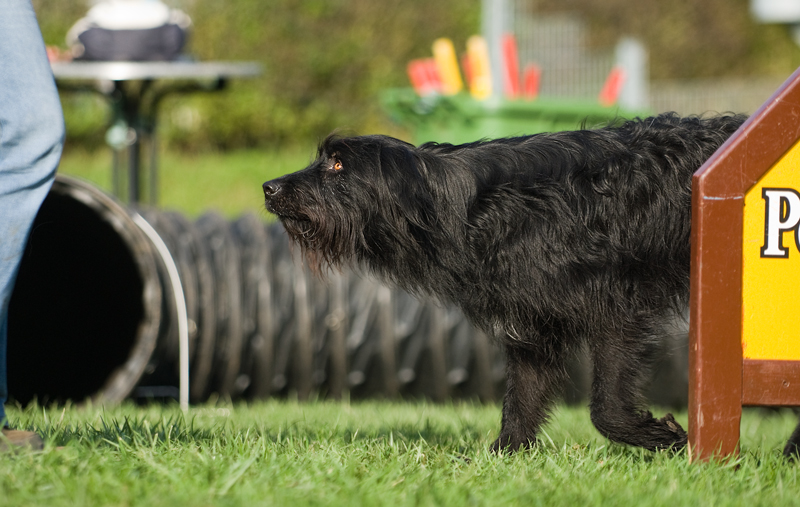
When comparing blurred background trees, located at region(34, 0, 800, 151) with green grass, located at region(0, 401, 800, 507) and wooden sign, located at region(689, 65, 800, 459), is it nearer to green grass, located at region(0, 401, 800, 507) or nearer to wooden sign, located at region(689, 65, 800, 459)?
wooden sign, located at region(689, 65, 800, 459)

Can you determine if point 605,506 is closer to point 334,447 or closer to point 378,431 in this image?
point 334,447

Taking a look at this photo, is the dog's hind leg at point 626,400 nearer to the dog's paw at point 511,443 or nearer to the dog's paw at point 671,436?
the dog's paw at point 671,436

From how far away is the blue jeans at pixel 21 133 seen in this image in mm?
2439

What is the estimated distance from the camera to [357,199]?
3.13 meters

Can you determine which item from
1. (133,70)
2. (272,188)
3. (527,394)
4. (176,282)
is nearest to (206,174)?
(133,70)

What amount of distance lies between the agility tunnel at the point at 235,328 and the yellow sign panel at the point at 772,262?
9.33ft

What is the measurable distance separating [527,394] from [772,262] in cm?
99

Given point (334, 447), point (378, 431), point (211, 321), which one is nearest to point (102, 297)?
point (211, 321)

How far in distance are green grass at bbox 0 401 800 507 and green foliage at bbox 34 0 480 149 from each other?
12.1 m

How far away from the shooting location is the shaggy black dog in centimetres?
306

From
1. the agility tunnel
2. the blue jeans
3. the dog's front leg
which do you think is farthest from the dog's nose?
the agility tunnel

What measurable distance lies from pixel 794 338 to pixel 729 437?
370 mm

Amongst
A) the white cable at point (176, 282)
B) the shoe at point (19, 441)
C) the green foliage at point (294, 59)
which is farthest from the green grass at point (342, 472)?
the green foliage at point (294, 59)

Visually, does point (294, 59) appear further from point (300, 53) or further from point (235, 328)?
point (235, 328)
